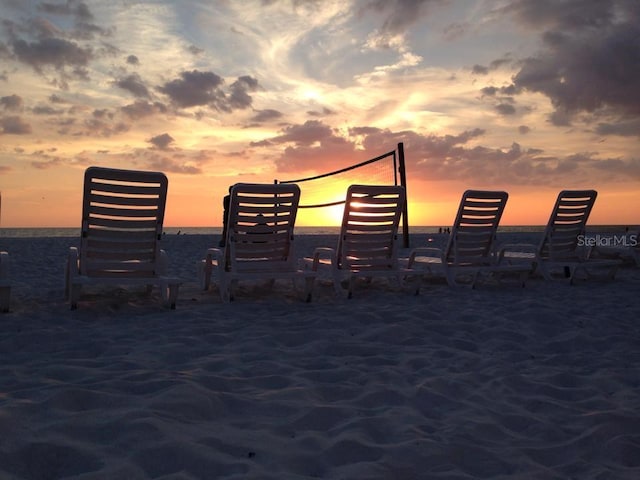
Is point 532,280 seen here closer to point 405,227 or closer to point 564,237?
point 564,237

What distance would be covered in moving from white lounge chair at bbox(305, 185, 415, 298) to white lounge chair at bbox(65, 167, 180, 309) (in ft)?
6.56

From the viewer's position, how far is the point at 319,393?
293 cm

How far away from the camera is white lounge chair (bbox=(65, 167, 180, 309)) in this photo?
5.31m

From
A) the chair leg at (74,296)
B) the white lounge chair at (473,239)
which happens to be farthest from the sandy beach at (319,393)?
the white lounge chair at (473,239)

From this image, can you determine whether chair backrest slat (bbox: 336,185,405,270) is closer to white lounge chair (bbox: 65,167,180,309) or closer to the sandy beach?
the sandy beach

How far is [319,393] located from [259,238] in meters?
3.44

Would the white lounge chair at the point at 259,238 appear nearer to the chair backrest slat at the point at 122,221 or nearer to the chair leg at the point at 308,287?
the chair leg at the point at 308,287

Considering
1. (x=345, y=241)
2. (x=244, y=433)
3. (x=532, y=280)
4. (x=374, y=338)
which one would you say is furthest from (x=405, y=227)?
(x=244, y=433)

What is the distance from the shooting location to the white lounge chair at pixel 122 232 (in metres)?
5.31

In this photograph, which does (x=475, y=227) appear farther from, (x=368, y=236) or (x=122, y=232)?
(x=122, y=232)

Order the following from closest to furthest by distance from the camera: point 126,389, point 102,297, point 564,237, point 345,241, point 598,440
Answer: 1. point 598,440
2. point 126,389
3. point 102,297
4. point 345,241
5. point 564,237

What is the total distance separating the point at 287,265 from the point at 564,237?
165 inches

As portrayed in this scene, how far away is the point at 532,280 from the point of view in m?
8.13

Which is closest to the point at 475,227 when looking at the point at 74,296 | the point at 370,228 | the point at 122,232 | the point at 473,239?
the point at 473,239
